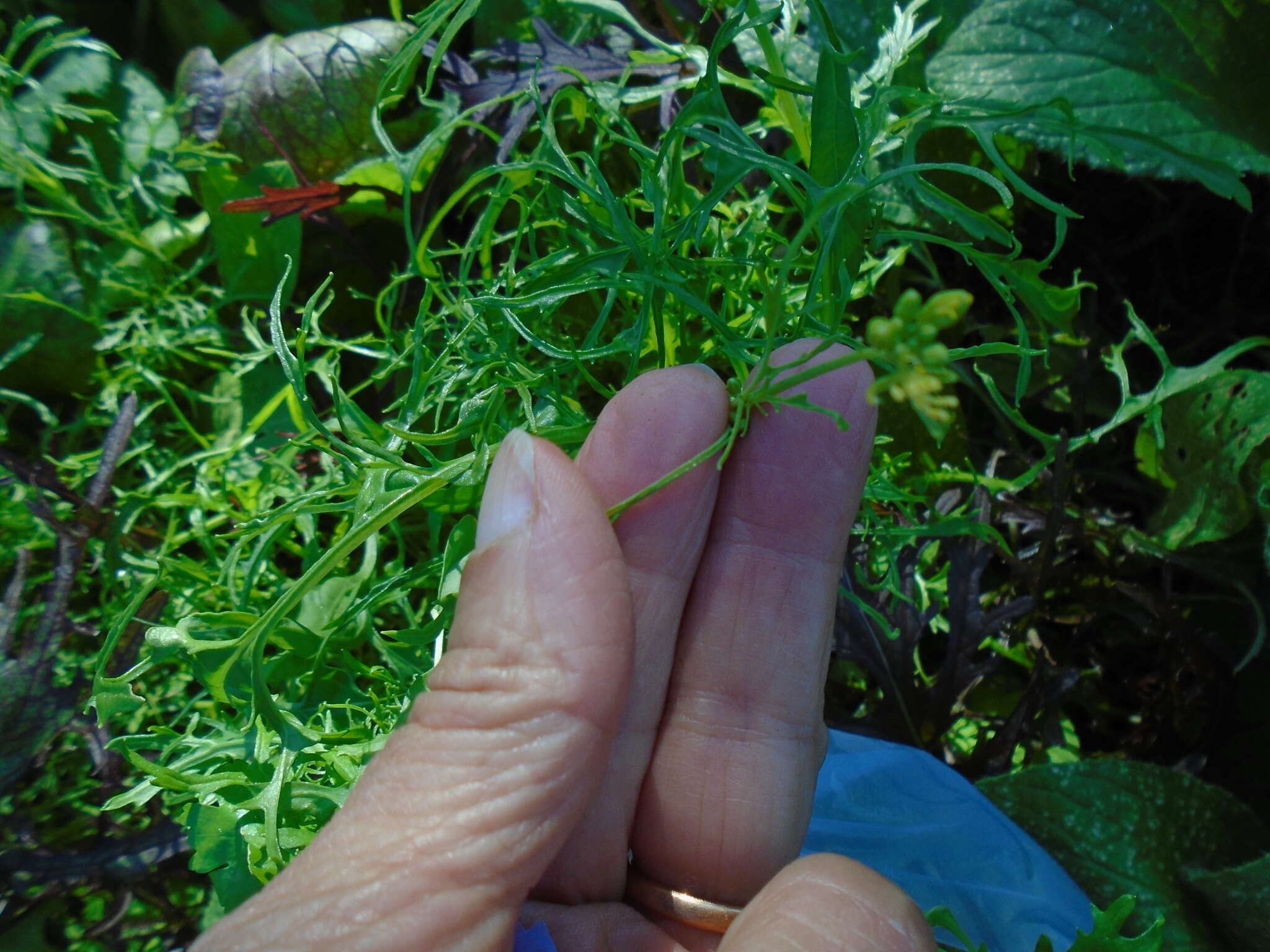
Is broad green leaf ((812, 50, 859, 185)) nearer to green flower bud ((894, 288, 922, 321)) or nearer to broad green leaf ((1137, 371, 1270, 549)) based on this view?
green flower bud ((894, 288, 922, 321))

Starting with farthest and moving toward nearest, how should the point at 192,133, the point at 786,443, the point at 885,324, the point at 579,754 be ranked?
1. the point at 192,133
2. the point at 786,443
3. the point at 579,754
4. the point at 885,324

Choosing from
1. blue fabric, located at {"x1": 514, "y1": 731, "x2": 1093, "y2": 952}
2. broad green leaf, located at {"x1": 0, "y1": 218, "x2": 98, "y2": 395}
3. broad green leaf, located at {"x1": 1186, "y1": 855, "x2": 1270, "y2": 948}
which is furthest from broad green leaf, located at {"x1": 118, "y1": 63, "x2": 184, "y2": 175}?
broad green leaf, located at {"x1": 1186, "y1": 855, "x2": 1270, "y2": 948}

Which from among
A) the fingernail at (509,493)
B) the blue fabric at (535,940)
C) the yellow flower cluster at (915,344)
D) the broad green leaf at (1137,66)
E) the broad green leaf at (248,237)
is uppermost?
the broad green leaf at (1137,66)

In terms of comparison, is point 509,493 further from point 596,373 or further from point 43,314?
point 43,314

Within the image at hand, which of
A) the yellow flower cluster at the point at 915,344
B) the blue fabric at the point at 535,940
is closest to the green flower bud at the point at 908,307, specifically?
the yellow flower cluster at the point at 915,344

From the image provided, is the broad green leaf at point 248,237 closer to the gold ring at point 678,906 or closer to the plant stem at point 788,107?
the plant stem at point 788,107

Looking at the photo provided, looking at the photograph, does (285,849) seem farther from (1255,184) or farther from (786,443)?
(1255,184)

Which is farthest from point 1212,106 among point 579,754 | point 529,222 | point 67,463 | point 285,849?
point 67,463

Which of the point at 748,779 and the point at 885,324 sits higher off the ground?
the point at 885,324
